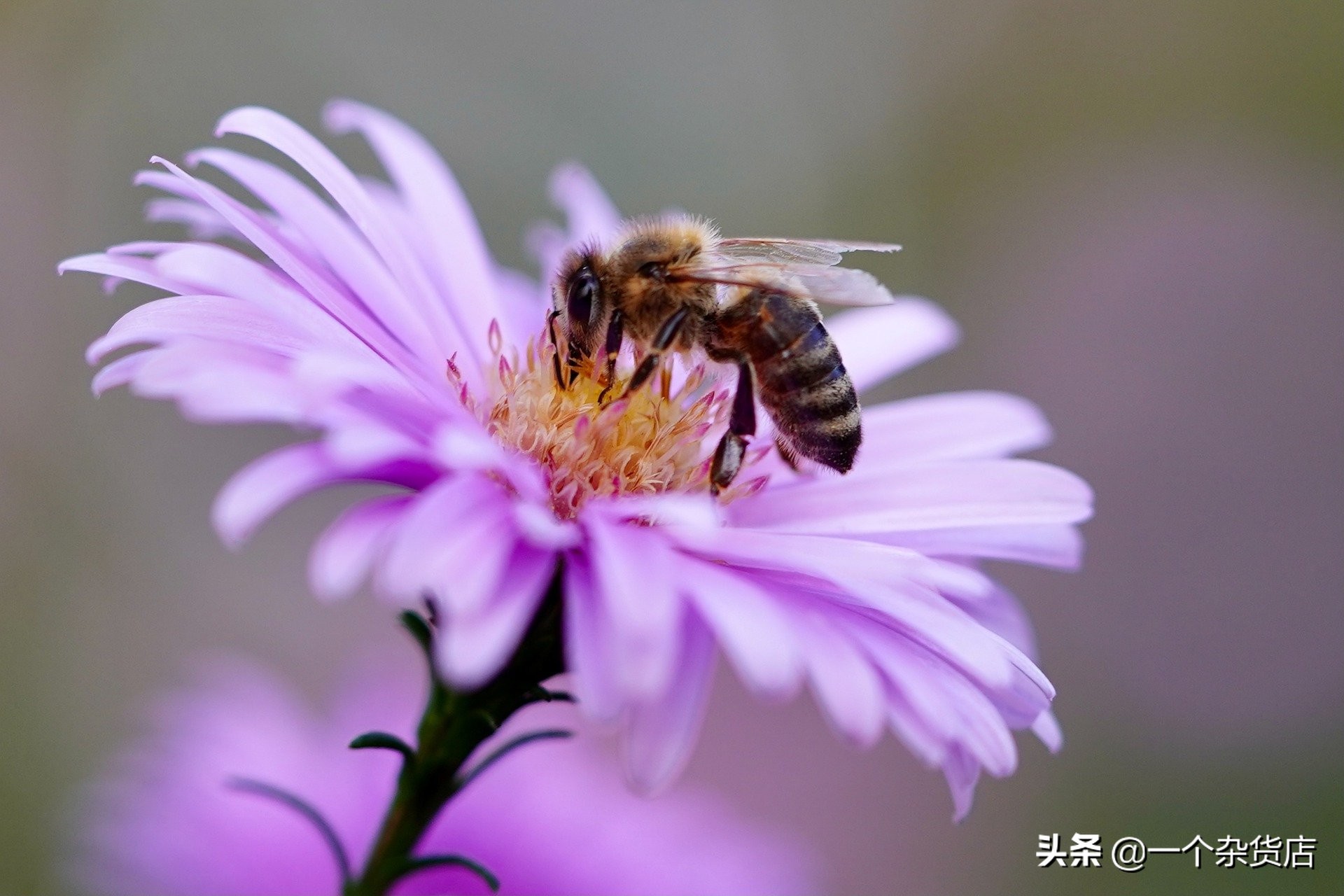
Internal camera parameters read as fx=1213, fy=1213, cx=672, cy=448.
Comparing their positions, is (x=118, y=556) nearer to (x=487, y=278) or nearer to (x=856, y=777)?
(x=856, y=777)

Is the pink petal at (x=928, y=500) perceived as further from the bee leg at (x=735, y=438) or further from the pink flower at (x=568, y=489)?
the bee leg at (x=735, y=438)

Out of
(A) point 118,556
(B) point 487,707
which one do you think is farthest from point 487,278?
(A) point 118,556

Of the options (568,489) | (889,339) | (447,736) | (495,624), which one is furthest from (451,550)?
(889,339)

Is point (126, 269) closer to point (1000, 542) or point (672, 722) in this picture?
point (672, 722)

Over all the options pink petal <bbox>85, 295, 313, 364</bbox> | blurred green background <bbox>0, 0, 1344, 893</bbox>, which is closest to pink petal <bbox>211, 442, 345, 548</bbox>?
pink petal <bbox>85, 295, 313, 364</bbox>

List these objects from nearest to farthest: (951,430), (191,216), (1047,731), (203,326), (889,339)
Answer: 1. (203,326)
2. (1047,731)
3. (191,216)
4. (951,430)
5. (889,339)
